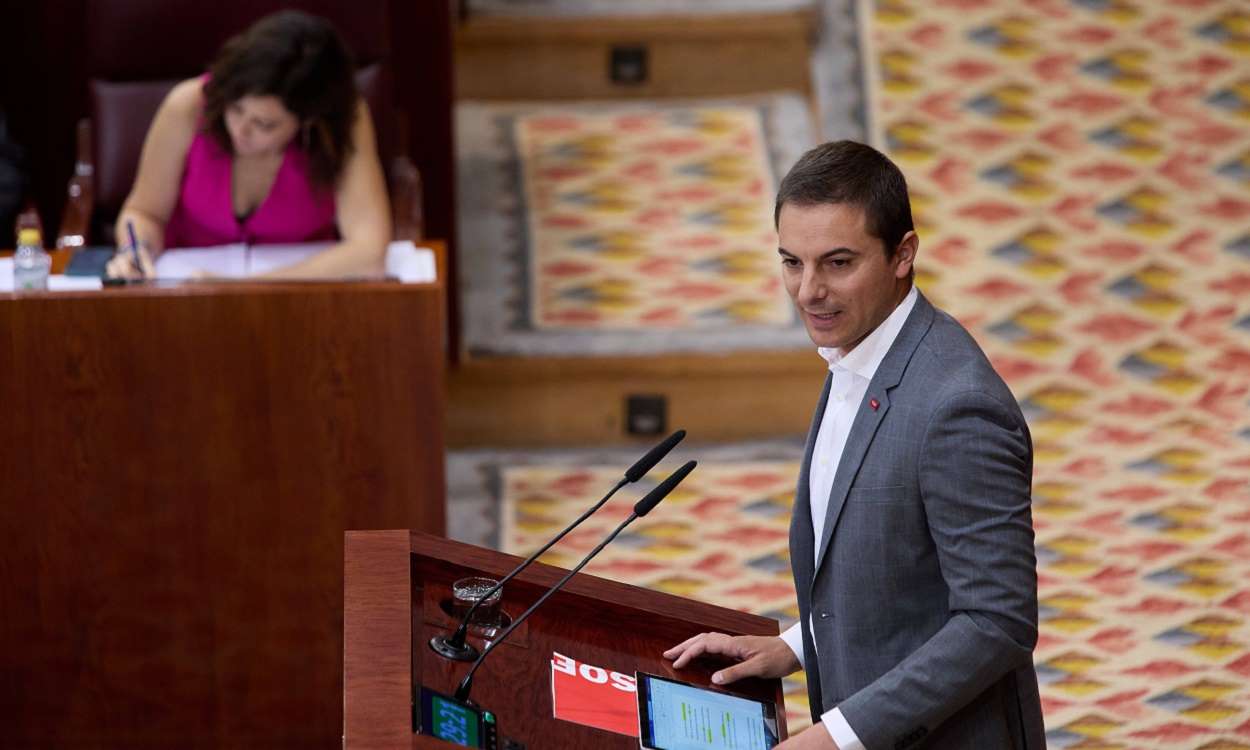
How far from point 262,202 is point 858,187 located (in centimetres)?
204

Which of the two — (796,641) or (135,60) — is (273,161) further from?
(796,641)

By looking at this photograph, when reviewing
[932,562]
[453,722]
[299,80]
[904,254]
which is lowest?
[453,722]

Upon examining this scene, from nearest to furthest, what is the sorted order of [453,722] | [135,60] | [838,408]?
1. [453,722]
2. [838,408]
3. [135,60]

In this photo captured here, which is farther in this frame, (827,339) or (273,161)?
(273,161)

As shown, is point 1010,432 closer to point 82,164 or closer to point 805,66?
point 82,164

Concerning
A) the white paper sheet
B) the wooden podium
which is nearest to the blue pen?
the white paper sheet

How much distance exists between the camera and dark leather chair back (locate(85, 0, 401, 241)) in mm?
3613

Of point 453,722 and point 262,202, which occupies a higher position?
point 262,202

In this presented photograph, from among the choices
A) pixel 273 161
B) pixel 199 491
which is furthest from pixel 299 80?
pixel 199 491

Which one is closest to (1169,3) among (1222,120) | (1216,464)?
(1222,120)

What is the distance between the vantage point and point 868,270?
1.58 m

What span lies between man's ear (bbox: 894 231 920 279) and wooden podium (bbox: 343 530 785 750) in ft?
1.36

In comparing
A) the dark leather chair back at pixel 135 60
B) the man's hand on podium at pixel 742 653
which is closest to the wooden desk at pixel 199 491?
the dark leather chair back at pixel 135 60

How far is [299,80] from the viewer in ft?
10.5
